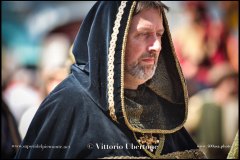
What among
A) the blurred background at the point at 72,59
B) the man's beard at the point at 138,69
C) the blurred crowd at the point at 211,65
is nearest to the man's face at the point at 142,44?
the man's beard at the point at 138,69

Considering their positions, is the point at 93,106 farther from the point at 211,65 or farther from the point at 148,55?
the point at 211,65

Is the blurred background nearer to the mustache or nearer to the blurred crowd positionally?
the blurred crowd

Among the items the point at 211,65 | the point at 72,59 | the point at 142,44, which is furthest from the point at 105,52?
the point at 211,65

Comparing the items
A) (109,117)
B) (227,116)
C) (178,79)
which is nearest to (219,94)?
(227,116)

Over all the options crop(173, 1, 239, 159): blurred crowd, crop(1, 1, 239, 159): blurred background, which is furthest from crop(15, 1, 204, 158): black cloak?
crop(173, 1, 239, 159): blurred crowd

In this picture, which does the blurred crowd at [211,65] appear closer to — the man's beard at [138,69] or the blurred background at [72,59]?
the blurred background at [72,59]

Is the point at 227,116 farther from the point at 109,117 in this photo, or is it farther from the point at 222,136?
the point at 109,117

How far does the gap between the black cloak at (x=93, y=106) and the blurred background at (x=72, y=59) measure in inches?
12.0

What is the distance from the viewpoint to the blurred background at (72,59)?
12.1 feet

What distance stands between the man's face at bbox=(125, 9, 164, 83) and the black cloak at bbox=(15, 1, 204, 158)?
3.4 inches

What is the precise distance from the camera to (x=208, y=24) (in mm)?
4180

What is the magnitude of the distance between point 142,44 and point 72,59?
0.53 m

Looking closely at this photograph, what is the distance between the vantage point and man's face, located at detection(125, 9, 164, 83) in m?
3.24

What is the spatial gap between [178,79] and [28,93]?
99cm
